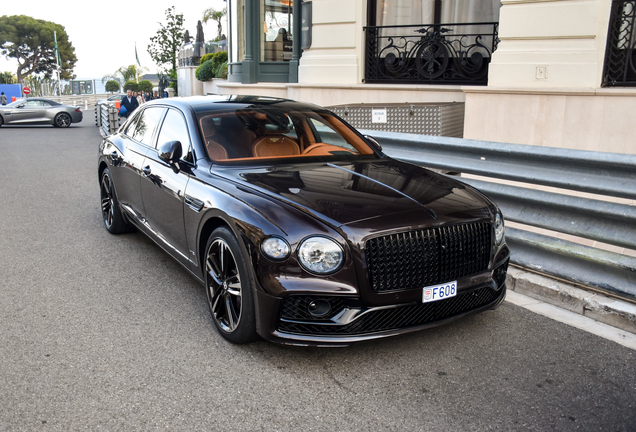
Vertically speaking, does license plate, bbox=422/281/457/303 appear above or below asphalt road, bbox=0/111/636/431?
above

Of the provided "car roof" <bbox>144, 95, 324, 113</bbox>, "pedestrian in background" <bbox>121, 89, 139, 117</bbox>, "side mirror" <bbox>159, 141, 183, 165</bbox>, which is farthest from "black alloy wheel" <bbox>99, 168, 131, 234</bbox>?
"pedestrian in background" <bbox>121, 89, 139, 117</bbox>

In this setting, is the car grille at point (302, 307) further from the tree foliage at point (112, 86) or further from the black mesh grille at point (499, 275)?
the tree foliage at point (112, 86)

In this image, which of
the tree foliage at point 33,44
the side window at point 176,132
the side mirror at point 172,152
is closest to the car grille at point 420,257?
the side window at point 176,132

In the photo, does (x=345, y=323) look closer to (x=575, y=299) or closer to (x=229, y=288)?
(x=229, y=288)

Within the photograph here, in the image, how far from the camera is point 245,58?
17812mm

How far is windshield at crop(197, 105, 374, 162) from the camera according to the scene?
4695mm

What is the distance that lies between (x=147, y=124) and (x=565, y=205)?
378 cm

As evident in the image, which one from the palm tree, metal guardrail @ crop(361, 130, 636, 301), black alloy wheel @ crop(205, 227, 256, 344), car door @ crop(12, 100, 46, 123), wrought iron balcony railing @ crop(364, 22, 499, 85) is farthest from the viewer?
the palm tree

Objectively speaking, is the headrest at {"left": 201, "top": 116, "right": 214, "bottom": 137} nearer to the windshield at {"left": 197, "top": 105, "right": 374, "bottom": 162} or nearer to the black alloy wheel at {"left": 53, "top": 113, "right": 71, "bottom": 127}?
the windshield at {"left": 197, "top": 105, "right": 374, "bottom": 162}

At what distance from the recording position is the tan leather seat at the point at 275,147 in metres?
4.75

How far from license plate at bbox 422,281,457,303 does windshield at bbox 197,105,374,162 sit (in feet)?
5.62

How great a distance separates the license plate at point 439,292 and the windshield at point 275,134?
1.71 metres

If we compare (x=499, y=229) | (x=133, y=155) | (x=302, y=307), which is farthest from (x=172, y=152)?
(x=499, y=229)

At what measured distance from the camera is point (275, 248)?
11.3ft
